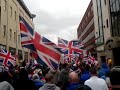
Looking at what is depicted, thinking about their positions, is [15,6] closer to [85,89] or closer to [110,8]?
[110,8]

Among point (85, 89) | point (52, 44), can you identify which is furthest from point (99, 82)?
point (52, 44)

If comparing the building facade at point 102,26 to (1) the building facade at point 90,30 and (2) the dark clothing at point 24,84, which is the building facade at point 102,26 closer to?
(1) the building facade at point 90,30

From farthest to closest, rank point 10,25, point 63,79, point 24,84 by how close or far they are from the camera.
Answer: point 10,25 → point 63,79 → point 24,84

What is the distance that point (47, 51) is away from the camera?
28.1 ft

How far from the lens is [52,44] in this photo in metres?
8.80

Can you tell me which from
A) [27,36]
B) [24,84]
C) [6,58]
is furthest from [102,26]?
[24,84]

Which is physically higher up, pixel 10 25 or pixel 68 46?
pixel 10 25

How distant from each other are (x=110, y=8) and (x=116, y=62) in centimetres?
618

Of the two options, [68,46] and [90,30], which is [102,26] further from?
[90,30]

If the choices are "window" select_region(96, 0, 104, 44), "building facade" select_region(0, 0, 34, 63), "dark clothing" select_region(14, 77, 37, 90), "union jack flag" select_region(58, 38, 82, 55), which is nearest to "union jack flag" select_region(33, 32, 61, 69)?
"dark clothing" select_region(14, 77, 37, 90)

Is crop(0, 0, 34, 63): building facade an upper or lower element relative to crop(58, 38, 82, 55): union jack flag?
upper

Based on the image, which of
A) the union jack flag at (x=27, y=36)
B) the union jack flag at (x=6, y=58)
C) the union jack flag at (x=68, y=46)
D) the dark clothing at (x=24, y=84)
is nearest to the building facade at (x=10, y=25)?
the union jack flag at (x=68, y=46)

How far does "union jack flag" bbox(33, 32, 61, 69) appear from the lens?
841 centimetres

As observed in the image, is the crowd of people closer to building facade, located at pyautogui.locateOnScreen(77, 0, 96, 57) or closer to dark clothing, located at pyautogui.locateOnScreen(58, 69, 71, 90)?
dark clothing, located at pyautogui.locateOnScreen(58, 69, 71, 90)
